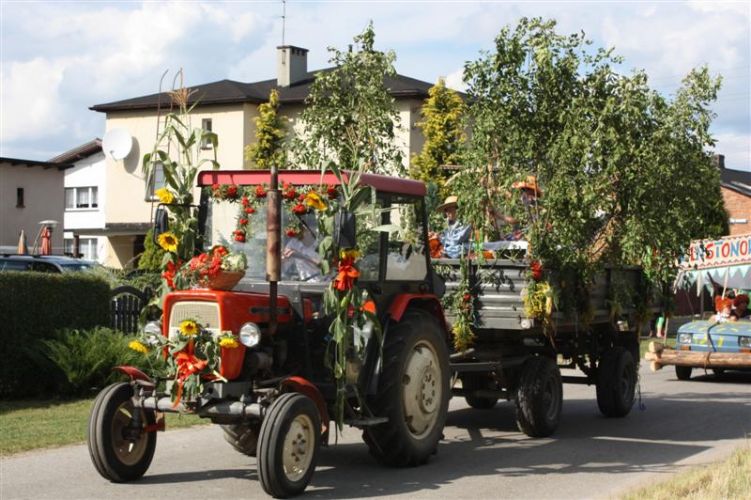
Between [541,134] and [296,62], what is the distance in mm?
38483

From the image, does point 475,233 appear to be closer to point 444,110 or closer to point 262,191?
point 262,191

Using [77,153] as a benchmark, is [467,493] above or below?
below

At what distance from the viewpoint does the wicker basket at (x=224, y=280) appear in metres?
8.70

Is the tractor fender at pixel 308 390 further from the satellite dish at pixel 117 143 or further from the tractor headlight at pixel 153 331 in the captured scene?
the satellite dish at pixel 117 143

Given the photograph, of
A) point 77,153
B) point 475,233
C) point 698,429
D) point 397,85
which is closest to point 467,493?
point 475,233

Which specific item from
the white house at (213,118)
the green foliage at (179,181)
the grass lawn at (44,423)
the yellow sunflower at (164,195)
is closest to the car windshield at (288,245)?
the green foliage at (179,181)

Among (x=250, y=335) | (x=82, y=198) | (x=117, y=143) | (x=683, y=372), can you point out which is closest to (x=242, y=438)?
(x=250, y=335)

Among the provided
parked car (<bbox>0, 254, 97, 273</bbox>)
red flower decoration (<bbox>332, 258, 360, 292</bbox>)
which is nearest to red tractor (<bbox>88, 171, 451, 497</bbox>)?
red flower decoration (<bbox>332, 258, 360, 292</bbox>)

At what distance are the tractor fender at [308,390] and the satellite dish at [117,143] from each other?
131 ft

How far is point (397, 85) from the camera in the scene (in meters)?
44.9

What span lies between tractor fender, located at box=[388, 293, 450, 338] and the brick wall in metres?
51.0

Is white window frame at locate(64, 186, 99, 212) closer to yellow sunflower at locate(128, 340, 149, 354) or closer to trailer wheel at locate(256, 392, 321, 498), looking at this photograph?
yellow sunflower at locate(128, 340, 149, 354)

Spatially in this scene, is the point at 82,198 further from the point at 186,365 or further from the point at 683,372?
the point at 186,365

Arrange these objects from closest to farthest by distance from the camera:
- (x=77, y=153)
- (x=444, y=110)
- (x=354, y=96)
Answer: (x=354, y=96), (x=444, y=110), (x=77, y=153)
